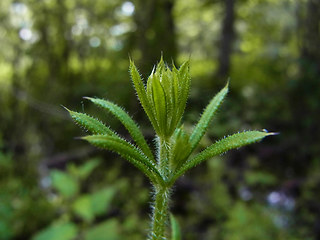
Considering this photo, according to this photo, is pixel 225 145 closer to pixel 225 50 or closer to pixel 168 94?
pixel 168 94

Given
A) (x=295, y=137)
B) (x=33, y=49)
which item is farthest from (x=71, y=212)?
(x=295, y=137)

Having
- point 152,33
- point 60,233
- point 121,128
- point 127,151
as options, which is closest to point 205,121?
point 127,151

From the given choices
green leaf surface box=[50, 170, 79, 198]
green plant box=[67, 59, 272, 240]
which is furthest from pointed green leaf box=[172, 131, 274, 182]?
green leaf surface box=[50, 170, 79, 198]

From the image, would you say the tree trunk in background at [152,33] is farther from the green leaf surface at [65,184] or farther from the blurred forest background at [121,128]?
the green leaf surface at [65,184]

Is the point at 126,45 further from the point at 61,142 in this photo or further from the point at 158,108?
the point at 158,108

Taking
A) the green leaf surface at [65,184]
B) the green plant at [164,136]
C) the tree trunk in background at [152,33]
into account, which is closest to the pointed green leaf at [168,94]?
the green plant at [164,136]

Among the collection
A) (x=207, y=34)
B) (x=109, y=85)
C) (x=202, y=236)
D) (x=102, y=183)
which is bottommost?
(x=202, y=236)
